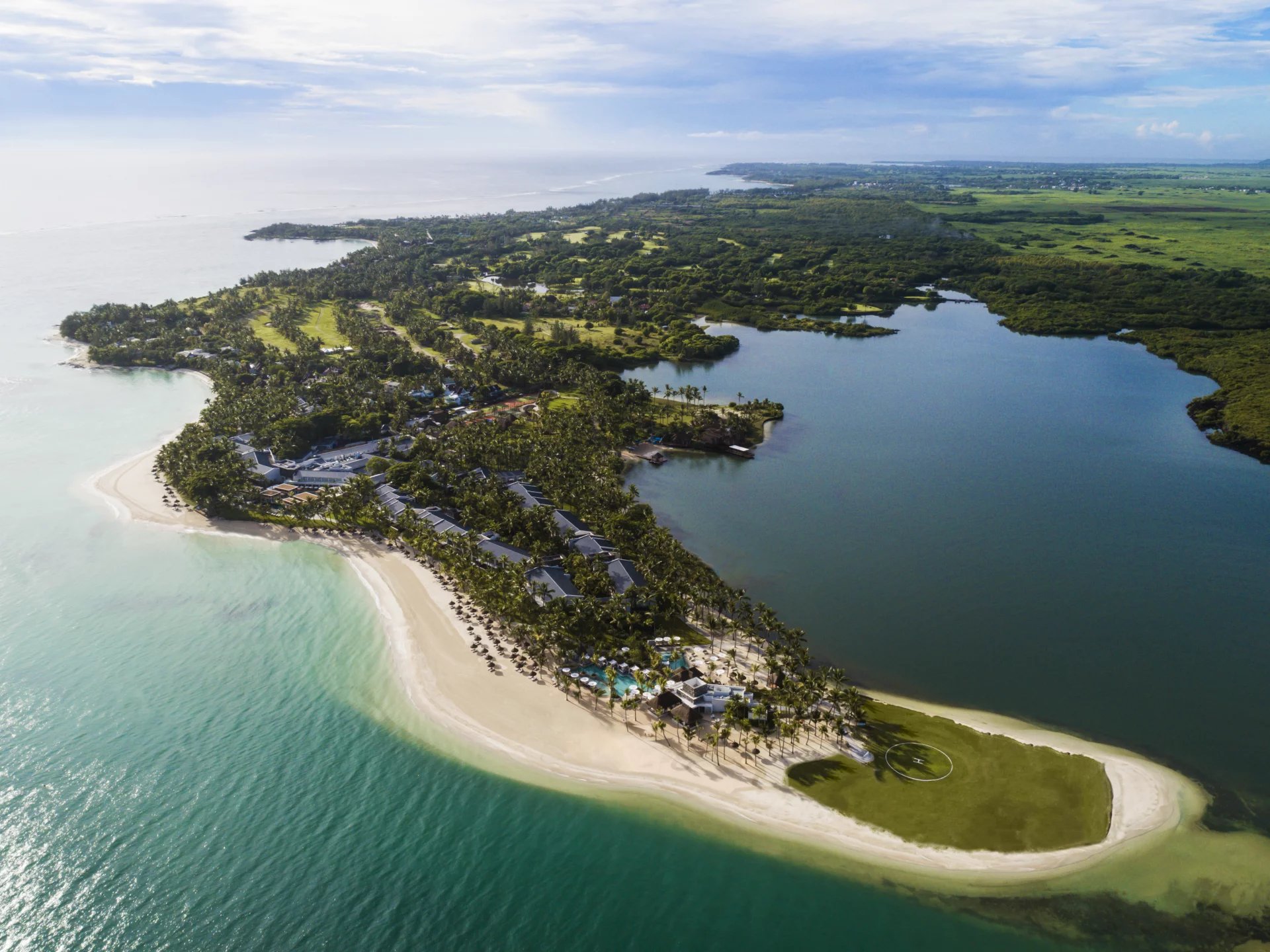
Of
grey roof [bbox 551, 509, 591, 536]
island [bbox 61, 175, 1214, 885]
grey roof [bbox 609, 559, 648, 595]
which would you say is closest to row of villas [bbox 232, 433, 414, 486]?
island [bbox 61, 175, 1214, 885]

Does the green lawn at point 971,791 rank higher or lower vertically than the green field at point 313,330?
lower

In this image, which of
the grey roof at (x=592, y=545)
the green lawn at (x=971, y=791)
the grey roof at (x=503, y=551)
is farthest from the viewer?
the grey roof at (x=592, y=545)

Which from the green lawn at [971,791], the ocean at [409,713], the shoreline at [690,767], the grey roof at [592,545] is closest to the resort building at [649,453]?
the ocean at [409,713]

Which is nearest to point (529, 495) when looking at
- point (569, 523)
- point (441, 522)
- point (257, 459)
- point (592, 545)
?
point (569, 523)

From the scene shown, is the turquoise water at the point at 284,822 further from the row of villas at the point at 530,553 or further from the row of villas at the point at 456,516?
the row of villas at the point at 456,516

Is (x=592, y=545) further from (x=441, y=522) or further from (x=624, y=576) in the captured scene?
(x=441, y=522)

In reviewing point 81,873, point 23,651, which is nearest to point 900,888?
point 81,873
